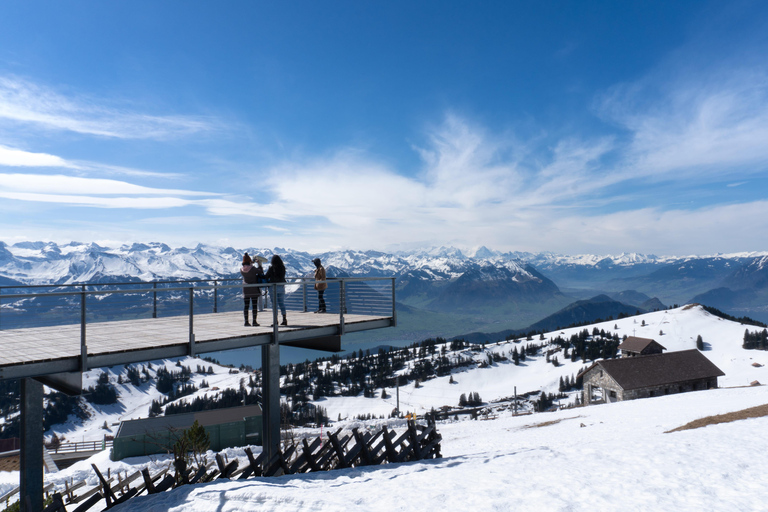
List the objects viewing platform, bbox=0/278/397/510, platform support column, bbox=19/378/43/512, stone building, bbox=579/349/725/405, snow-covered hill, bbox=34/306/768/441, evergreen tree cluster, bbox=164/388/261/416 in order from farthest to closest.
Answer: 1. evergreen tree cluster, bbox=164/388/261/416
2. snow-covered hill, bbox=34/306/768/441
3. stone building, bbox=579/349/725/405
4. platform support column, bbox=19/378/43/512
5. viewing platform, bbox=0/278/397/510

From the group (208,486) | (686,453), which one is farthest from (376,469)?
(686,453)

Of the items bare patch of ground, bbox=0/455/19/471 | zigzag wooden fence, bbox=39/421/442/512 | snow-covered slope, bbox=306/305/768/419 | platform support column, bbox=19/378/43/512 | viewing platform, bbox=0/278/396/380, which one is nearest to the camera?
viewing platform, bbox=0/278/396/380

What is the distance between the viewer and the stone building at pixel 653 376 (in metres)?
54.6

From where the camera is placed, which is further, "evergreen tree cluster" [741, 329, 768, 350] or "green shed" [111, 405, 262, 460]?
"evergreen tree cluster" [741, 329, 768, 350]

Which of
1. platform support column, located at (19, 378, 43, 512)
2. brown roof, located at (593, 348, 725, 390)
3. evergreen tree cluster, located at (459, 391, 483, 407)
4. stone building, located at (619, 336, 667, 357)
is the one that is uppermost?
platform support column, located at (19, 378, 43, 512)

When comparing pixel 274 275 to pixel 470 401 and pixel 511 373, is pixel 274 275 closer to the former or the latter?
pixel 470 401

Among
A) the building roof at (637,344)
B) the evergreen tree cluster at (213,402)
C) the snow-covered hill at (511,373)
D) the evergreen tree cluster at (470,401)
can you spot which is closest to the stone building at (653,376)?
the building roof at (637,344)

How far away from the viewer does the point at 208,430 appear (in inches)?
1102

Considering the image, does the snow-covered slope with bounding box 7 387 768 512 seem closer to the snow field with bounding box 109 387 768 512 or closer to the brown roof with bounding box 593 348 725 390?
the snow field with bounding box 109 387 768 512

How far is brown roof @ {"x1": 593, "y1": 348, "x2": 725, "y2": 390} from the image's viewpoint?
55125mm

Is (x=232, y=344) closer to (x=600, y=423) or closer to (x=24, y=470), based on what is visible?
(x=24, y=470)

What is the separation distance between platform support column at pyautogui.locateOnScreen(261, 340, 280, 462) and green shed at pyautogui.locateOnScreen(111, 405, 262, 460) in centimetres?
1796

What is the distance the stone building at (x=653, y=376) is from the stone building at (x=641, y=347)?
68.9 ft

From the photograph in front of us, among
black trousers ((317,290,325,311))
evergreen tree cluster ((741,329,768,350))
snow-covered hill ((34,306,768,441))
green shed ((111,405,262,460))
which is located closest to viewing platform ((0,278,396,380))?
black trousers ((317,290,325,311))
